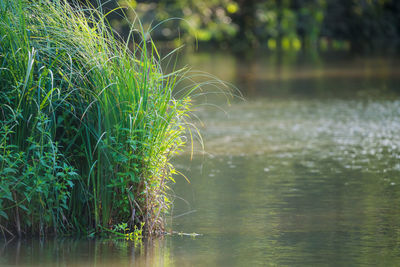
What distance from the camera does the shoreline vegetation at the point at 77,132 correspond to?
602 cm

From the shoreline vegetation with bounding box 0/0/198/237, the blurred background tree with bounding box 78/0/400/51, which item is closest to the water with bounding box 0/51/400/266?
the shoreline vegetation with bounding box 0/0/198/237

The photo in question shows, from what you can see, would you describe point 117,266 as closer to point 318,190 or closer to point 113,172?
point 113,172

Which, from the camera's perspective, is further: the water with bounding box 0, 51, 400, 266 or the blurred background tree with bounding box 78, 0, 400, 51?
the blurred background tree with bounding box 78, 0, 400, 51

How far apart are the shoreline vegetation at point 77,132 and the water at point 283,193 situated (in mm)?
242

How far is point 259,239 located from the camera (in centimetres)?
624

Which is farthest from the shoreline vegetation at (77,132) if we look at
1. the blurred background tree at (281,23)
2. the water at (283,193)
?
the blurred background tree at (281,23)

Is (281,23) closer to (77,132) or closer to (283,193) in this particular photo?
(283,193)

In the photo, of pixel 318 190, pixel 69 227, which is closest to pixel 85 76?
pixel 69 227

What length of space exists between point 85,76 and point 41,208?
3.38 ft

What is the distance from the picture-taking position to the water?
5.76 m

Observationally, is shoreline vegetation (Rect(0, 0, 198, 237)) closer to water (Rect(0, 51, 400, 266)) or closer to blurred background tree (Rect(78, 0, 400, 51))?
water (Rect(0, 51, 400, 266))

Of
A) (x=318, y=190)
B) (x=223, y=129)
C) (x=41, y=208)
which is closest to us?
(x=41, y=208)

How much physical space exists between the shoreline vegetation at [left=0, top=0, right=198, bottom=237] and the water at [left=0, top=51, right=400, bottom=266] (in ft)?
0.79

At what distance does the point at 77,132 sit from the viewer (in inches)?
244
